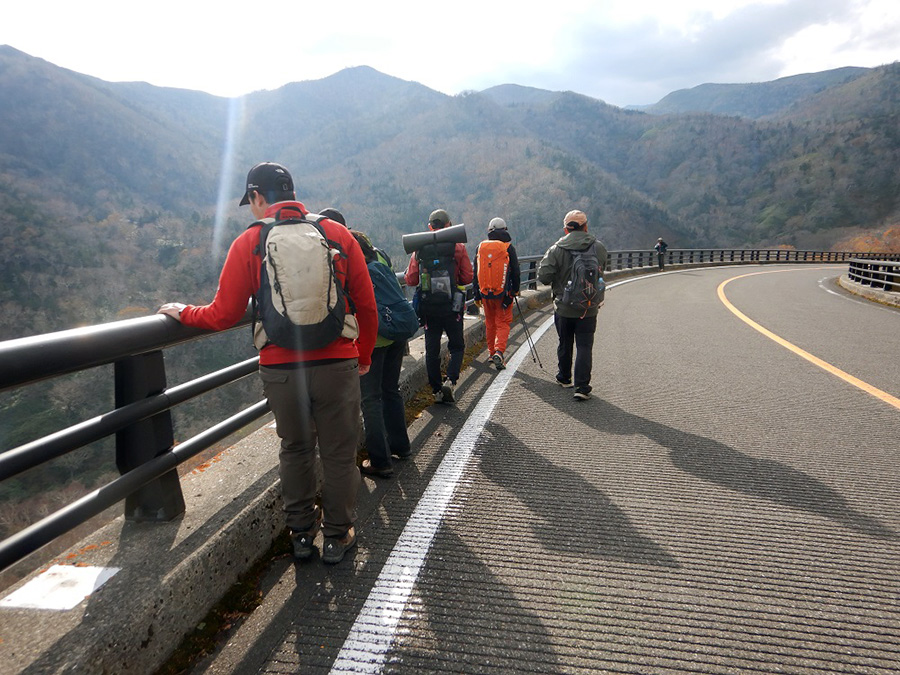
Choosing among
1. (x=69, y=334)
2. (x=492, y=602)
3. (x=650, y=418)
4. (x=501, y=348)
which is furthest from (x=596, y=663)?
(x=501, y=348)

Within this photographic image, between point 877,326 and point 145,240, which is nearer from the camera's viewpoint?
point 877,326

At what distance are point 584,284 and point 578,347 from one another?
666mm

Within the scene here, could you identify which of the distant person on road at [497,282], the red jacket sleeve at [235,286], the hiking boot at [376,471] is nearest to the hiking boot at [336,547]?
the hiking boot at [376,471]

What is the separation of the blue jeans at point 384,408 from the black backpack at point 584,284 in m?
2.36

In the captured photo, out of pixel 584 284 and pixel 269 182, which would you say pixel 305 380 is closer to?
pixel 269 182

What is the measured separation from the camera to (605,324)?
33.2 ft

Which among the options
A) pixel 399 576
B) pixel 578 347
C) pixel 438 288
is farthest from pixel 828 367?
pixel 399 576

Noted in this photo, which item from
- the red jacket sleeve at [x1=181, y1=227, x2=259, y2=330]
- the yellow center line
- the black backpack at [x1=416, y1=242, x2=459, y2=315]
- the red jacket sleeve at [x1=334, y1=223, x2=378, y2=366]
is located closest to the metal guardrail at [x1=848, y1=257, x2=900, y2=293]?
the yellow center line

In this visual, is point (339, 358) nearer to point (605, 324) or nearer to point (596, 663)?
point (596, 663)

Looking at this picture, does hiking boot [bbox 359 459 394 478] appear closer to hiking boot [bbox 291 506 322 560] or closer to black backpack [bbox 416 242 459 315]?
hiking boot [bbox 291 506 322 560]

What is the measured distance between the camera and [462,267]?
17.3 feet

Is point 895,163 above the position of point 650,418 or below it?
above

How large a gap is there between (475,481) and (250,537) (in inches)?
56.9

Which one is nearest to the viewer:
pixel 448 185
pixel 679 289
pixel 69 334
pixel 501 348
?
pixel 69 334
